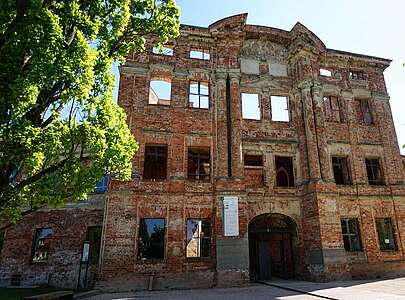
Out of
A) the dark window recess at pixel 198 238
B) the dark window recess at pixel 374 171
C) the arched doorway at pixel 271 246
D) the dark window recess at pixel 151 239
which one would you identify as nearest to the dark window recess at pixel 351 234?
the arched doorway at pixel 271 246

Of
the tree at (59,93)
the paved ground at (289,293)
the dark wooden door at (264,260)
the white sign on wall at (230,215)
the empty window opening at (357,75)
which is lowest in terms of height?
the paved ground at (289,293)

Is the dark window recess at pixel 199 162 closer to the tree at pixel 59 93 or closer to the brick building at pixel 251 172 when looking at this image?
the brick building at pixel 251 172

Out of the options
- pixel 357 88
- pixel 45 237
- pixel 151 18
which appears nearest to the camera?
pixel 151 18

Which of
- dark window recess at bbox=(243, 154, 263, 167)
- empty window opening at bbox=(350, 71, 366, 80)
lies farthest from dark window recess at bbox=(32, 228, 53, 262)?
empty window opening at bbox=(350, 71, 366, 80)

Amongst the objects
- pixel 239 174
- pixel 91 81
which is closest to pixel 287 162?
pixel 239 174

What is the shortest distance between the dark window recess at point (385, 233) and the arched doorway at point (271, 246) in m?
4.65

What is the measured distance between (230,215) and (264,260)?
3.86 m

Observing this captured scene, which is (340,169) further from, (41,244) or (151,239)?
(41,244)

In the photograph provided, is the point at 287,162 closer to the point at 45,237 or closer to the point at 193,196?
the point at 193,196

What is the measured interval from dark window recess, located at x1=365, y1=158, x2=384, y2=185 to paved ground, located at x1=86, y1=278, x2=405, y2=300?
6316 mm

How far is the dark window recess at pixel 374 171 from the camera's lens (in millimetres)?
16281

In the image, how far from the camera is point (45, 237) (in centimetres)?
1506

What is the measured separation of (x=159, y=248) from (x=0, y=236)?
12.4 meters

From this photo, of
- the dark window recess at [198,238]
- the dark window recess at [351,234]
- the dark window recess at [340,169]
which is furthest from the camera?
the dark window recess at [340,169]
